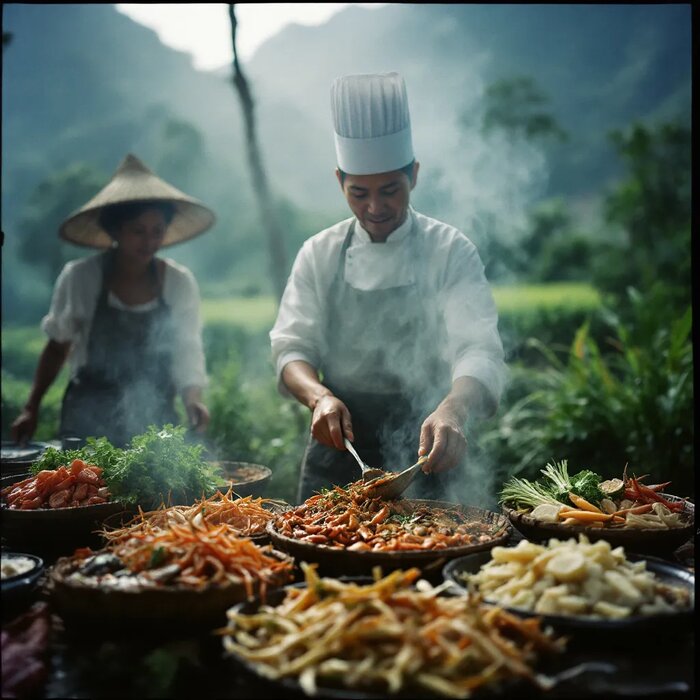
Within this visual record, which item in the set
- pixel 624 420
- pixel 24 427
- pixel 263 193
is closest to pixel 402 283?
pixel 24 427

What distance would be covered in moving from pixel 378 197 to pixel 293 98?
1513cm

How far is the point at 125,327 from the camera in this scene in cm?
579

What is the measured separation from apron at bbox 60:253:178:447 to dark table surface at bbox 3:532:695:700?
3.60 meters

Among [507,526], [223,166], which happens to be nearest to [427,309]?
[507,526]

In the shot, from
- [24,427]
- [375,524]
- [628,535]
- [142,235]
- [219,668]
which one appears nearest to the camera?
[219,668]

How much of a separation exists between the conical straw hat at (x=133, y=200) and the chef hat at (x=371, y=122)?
2.02m

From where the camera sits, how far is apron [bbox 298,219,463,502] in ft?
14.1

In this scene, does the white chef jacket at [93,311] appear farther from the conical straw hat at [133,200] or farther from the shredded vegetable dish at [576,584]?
the shredded vegetable dish at [576,584]

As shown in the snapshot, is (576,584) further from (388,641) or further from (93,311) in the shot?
(93,311)

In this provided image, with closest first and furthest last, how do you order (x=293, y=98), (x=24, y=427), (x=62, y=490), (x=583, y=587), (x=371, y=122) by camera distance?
(x=583, y=587) < (x=62, y=490) < (x=371, y=122) < (x=24, y=427) < (x=293, y=98)

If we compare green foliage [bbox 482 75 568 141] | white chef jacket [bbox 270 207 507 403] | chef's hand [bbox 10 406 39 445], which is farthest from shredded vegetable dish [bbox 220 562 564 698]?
green foliage [bbox 482 75 568 141]

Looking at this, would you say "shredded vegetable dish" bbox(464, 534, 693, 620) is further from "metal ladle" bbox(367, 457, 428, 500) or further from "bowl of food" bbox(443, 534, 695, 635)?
"metal ladle" bbox(367, 457, 428, 500)

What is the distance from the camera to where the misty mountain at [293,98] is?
42.6 feet

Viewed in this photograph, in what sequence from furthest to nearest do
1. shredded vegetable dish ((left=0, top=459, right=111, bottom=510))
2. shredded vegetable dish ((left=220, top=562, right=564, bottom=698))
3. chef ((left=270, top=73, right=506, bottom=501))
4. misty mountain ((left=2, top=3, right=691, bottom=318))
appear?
1. misty mountain ((left=2, top=3, right=691, bottom=318))
2. chef ((left=270, top=73, right=506, bottom=501))
3. shredded vegetable dish ((left=0, top=459, right=111, bottom=510))
4. shredded vegetable dish ((left=220, top=562, right=564, bottom=698))
